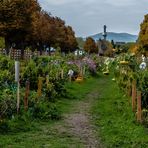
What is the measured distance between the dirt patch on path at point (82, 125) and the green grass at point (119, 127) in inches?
9.5

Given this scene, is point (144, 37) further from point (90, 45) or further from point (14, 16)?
point (90, 45)

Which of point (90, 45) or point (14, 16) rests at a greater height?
point (14, 16)

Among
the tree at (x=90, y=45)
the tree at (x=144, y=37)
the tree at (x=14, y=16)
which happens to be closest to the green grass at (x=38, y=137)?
the tree at (x=14, y=16)

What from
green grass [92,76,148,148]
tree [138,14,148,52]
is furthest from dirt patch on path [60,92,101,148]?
tree [138,14,148,52]

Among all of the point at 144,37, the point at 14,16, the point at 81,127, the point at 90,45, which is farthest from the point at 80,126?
the point at 90,45

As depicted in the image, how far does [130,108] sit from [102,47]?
109 meters

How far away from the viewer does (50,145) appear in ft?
43.3

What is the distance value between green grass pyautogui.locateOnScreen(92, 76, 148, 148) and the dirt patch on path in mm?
240

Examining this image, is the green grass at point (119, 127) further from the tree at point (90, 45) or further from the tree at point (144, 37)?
the tree at point (90, 45)

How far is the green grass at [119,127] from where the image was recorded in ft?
45.6

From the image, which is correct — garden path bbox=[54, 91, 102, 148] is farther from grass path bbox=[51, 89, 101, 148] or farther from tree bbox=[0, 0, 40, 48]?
tree bbox=[0, 0, 40, 48]

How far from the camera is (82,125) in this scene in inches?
665

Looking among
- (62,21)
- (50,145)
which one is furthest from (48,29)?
(50,145)

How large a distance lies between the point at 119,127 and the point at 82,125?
1142mm
